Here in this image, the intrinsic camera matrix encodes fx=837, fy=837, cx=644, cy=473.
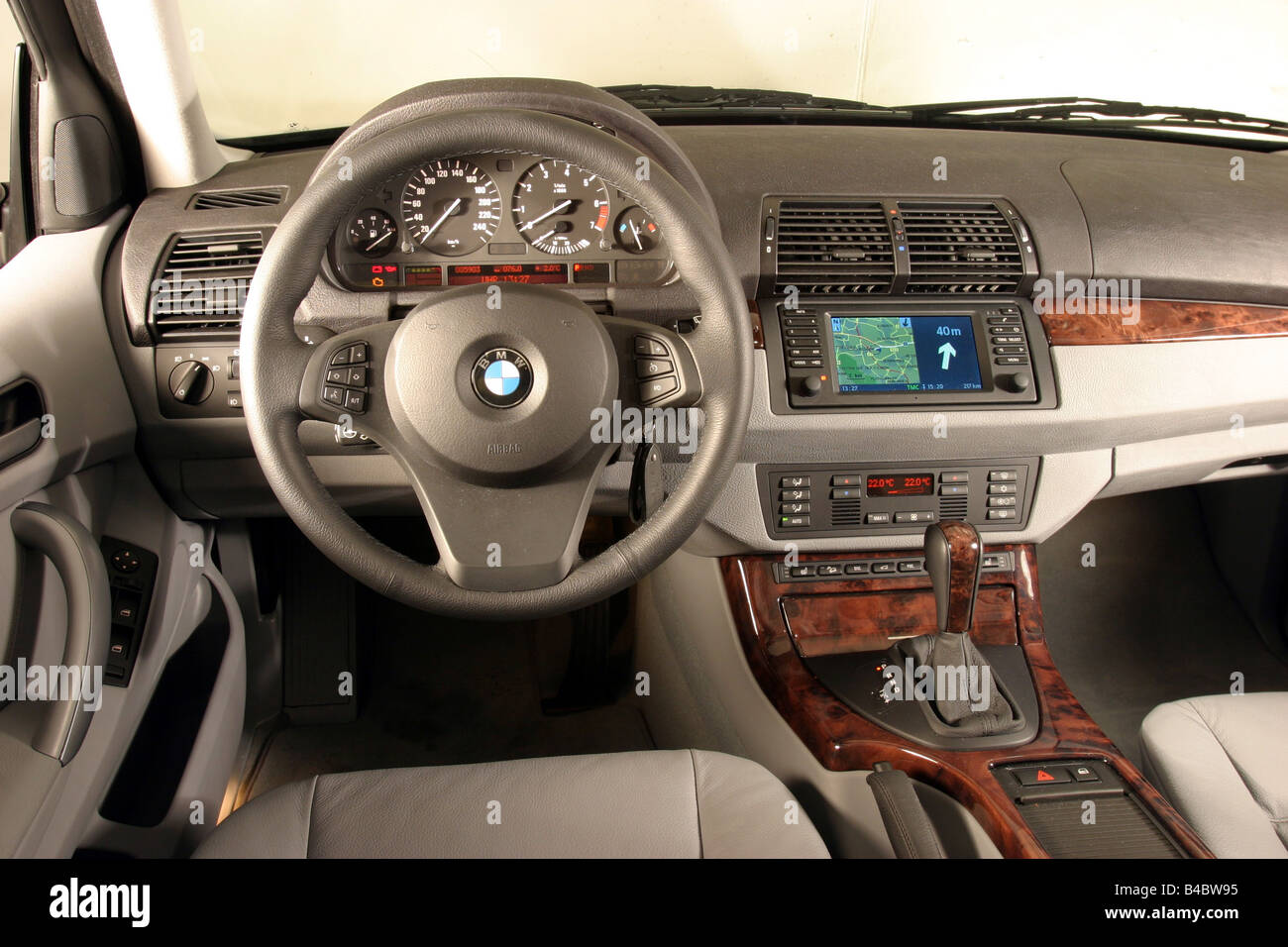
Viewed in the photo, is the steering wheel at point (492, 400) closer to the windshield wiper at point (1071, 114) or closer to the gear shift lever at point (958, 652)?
the gear shift lever at point (958, 652)

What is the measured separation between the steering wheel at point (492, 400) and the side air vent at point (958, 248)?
58 cm

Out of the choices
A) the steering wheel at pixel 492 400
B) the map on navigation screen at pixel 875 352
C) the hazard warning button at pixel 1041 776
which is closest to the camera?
the steering wheel at pixel 492 400

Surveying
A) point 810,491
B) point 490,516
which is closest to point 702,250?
point 490,516

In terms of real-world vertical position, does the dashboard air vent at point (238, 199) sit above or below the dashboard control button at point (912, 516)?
above

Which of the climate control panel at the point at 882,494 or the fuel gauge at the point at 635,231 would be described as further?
the climate control panel at the point at 882,494

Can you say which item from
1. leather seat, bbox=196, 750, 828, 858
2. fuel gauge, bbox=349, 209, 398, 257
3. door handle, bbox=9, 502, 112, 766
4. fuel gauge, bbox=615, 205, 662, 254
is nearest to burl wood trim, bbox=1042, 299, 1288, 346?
fuel gauge, bbox=615, 205, 662, 254

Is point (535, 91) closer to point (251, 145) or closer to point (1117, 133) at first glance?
point (251, 145)

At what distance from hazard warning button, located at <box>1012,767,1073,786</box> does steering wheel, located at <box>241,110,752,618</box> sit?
25.7 inches

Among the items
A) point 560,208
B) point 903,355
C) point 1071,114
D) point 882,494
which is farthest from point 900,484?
point 1071,114

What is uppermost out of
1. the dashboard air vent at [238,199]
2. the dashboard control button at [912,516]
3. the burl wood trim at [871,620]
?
the dashboard air vent at [238,199]

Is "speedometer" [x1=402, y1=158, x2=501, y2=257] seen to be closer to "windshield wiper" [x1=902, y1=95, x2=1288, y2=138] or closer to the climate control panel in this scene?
the climate control panel

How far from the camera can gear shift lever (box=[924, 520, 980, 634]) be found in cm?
124

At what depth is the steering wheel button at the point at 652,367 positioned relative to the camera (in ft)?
3.23


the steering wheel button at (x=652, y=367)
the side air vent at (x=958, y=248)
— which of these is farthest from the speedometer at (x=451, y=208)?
the side air vent at (x=958, y=248)
